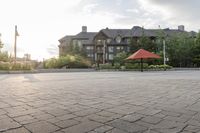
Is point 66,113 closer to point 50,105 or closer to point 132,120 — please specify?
point 50,105

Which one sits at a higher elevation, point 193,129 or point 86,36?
point 86,36

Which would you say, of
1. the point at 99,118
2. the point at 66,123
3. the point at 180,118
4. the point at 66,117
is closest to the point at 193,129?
the point at 180,118

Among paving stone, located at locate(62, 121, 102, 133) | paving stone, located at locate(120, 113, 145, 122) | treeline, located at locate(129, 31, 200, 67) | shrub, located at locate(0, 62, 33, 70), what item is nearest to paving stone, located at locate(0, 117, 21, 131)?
paving stone, located at locate(62, 121, 102, 133)

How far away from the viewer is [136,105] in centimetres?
457

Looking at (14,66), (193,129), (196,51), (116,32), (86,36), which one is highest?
(116,32)

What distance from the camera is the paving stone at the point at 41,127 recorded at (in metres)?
2.94

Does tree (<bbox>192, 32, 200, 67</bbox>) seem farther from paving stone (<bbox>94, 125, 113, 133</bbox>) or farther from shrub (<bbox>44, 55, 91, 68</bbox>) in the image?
paving stone (<bbox>94, 125, 113, 133</bbox>)

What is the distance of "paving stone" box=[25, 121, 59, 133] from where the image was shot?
2.94 m

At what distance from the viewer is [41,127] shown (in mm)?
3066

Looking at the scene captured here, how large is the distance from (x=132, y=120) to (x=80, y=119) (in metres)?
0.77

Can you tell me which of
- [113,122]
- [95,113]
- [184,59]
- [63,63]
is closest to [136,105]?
[95,113]

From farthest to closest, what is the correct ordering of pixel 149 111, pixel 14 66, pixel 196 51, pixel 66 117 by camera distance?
pixel 196 51 → pixel 14 66 → pixel 149 111 → pixel 66 117

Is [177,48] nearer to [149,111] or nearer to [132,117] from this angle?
[149,111]

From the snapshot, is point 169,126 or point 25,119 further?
point 25,119
